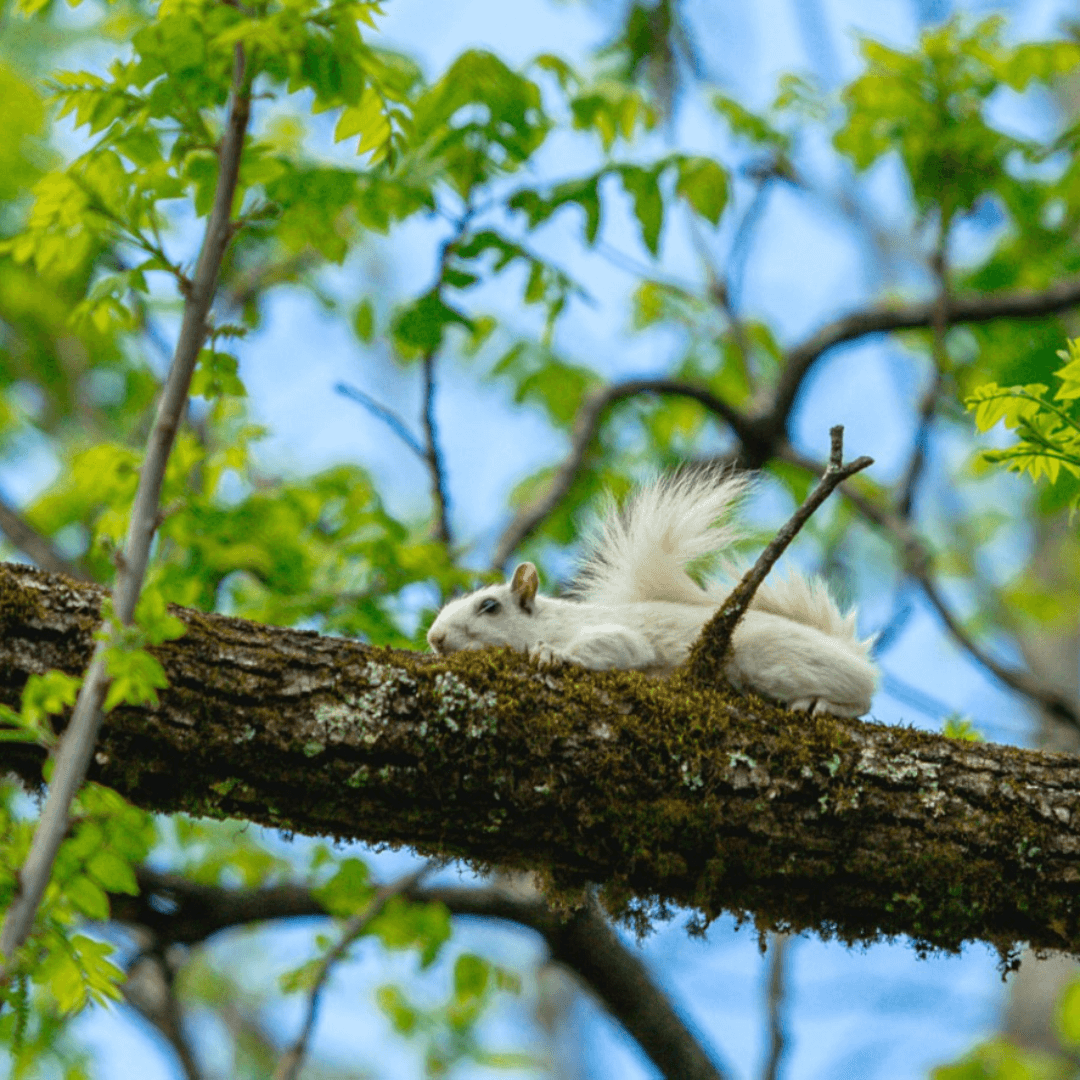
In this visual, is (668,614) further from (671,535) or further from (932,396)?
(932,396)


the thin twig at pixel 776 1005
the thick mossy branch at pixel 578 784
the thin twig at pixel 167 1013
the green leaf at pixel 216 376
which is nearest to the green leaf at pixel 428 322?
the green leaf at pixel 216 376

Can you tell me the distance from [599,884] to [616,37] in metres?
5.70

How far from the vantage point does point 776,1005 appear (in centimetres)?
488

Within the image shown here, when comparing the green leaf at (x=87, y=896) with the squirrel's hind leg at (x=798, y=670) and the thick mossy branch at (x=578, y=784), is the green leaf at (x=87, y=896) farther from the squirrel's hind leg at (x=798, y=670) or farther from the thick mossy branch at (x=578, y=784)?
the squirrel's hind leg at (x=798, y=670)

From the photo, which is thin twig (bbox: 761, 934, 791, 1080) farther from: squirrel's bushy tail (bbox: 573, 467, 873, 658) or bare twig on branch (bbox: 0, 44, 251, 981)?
bare twig on branch (bbox: 0, 44, 251, 981)

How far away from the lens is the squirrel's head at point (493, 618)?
13.0ft

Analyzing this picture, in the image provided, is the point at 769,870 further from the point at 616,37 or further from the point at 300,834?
the point at 616,37

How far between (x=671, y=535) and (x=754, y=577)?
39.0 inches

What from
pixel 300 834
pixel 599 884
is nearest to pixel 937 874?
pixel 599 884

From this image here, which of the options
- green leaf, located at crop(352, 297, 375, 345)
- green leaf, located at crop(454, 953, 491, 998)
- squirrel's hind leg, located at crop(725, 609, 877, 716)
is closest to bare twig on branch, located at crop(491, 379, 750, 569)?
green leaf, located at crop(352, 297, 375, 345)

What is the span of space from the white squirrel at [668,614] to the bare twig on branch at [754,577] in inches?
12.0

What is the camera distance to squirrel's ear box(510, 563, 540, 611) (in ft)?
13.2

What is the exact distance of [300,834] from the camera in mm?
2795

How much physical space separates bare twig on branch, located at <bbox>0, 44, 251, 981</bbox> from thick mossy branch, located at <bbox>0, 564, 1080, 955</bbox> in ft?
1.51
